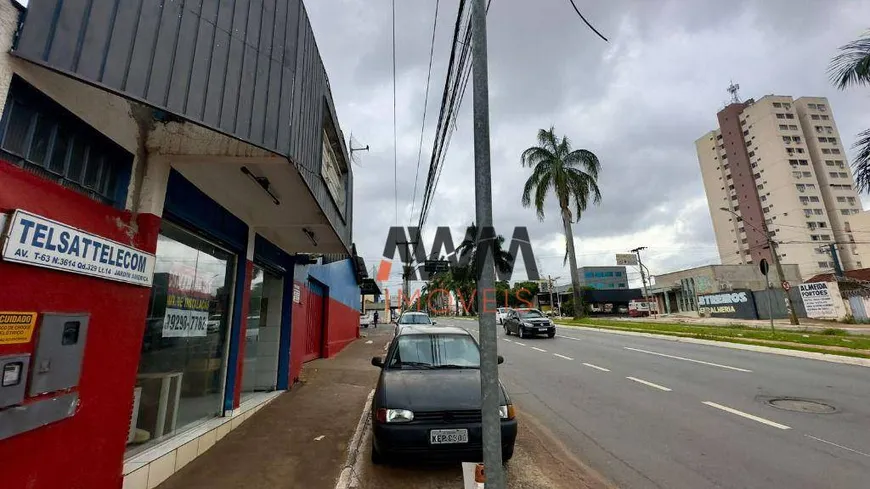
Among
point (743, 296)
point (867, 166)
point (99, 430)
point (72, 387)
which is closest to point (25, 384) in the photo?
point (72, 387)

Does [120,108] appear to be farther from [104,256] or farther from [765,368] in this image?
[765,368]

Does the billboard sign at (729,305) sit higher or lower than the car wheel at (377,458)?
higher

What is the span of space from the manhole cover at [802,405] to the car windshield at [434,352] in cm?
517

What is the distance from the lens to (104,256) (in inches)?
122

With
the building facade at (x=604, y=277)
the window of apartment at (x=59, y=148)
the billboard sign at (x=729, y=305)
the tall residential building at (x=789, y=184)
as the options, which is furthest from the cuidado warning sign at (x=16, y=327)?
the building facade at (x=604, y=277)

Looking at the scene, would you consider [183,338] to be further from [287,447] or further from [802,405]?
[802,405]

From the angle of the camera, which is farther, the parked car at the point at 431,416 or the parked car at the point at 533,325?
the parked car at the point at 533,325

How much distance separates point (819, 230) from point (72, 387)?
93.6 metres

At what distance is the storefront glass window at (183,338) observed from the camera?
13.8 feet

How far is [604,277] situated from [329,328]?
85512 mm

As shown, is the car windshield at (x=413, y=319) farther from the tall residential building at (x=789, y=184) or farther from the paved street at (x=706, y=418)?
the tall residential building at (x=789, y=184)

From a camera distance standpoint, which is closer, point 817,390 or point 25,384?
point 25,384

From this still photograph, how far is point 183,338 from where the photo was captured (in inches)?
190

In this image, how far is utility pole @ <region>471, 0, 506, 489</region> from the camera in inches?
105
